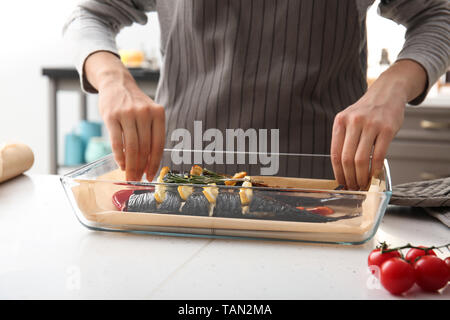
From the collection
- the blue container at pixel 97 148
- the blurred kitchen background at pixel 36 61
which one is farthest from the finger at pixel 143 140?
the blurred kitchen background at pixel 36 61

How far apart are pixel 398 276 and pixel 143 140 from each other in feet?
1.44

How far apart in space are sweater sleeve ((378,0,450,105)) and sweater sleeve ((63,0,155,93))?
0.59 meters

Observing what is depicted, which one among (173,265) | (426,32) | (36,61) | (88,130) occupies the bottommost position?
(173,265)

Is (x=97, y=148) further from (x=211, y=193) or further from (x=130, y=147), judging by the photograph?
(x=211, y=193)

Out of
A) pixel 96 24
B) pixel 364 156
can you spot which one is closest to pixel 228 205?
pixel 364 156

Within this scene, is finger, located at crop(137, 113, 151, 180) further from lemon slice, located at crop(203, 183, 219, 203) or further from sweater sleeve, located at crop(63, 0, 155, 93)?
sweater sleeve, located at crop(63, 0, 155, 93)

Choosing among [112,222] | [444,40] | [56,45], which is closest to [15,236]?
[112,222]

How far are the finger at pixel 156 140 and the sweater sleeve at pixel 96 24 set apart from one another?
1.06ft

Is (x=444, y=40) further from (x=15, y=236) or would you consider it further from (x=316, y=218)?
(x=15, y=236)

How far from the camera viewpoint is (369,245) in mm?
760

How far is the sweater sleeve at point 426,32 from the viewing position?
1021mm

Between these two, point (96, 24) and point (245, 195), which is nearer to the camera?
point (245, 195)

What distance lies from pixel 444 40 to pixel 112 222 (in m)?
0.78

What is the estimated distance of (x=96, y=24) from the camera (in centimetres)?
115
